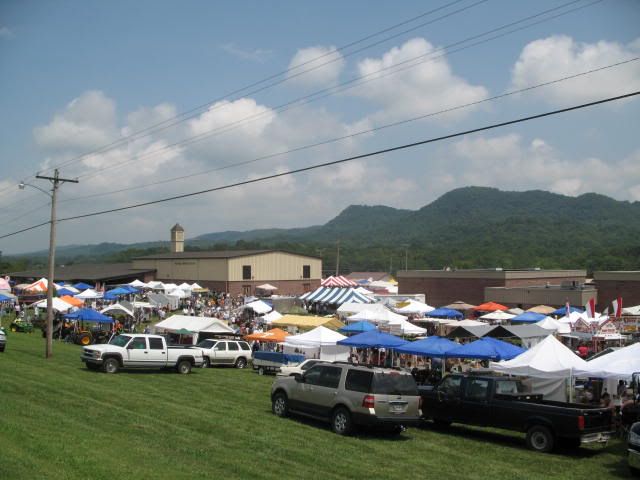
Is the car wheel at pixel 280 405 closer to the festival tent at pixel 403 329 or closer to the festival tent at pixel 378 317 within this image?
the festival tent at pixel 403 329

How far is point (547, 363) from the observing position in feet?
62.6

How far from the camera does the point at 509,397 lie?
616 inches

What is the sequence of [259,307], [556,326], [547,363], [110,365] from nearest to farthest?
1. [547,363]
2. [110,365]
3. [556,326]
4. [259,307]

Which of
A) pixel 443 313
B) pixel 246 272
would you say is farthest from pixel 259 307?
pixel 246 272

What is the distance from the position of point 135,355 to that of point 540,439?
15.7m

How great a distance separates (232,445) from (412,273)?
63.6m

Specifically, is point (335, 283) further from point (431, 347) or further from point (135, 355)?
point (135, 355)

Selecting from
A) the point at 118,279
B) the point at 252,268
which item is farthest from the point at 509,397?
the point at 118,279

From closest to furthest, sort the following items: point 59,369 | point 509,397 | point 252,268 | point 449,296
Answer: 1. point 509,397
2. point 59,369
3. point 449,296
4. point 252,268

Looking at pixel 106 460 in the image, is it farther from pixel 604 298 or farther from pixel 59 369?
pixel 604 298

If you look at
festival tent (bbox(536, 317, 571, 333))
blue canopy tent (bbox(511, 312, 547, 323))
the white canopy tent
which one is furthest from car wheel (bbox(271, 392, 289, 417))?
blue canopy tent (bbox(511, 312, 547, 323))

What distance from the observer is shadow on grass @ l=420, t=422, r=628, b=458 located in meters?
14.6

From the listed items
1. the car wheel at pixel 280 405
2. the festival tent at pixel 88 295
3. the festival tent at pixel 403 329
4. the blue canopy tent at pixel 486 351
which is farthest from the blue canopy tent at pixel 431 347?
the festival tent at pixel 88 295

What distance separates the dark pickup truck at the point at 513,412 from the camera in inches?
555
